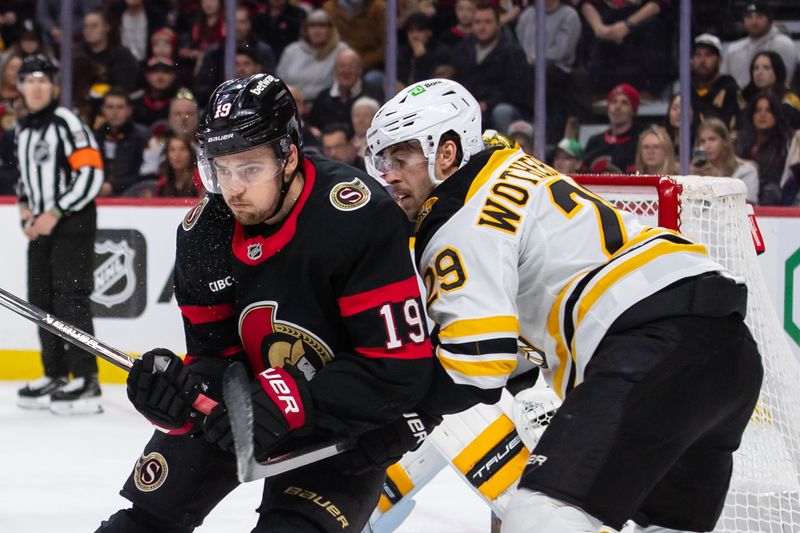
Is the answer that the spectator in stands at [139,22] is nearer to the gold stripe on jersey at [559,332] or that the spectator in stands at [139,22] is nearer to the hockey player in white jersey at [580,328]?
the hockey player in white jersey at [580,328]

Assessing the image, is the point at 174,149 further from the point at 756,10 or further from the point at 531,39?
the point at 756,10

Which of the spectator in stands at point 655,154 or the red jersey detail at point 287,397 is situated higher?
the red jersey detail at point 287,397

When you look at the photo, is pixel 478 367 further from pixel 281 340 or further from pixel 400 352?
pixel 281 340

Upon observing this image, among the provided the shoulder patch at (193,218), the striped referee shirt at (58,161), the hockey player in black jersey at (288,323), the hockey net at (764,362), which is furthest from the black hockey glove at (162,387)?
the striped referee shirt at (58,161)

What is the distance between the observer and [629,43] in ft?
16.7

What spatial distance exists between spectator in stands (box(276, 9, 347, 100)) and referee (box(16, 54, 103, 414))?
1.24 m

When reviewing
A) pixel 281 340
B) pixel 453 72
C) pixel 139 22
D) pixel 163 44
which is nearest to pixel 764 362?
pixel 281 340

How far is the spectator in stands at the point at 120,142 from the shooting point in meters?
5.54

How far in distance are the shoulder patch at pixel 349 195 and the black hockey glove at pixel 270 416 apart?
0.87 feet

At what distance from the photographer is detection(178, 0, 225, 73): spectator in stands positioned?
5.58 metres

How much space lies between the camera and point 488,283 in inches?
71.9

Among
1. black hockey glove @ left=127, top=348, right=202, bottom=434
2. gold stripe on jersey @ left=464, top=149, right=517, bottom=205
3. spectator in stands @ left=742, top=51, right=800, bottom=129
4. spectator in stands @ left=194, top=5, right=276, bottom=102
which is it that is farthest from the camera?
spectator in stands @ left=194, top=5, right=276, bottom=102

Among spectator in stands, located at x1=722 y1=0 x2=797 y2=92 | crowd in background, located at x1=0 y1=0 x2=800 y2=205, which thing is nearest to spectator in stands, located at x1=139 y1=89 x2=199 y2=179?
crowd in background, located at x1=0 y1=0 x2=800 y2=205

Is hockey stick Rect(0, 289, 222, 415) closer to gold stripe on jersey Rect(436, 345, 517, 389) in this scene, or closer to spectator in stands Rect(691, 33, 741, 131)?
gold stripe on jersey Rect(436, 345, 517, 389)
